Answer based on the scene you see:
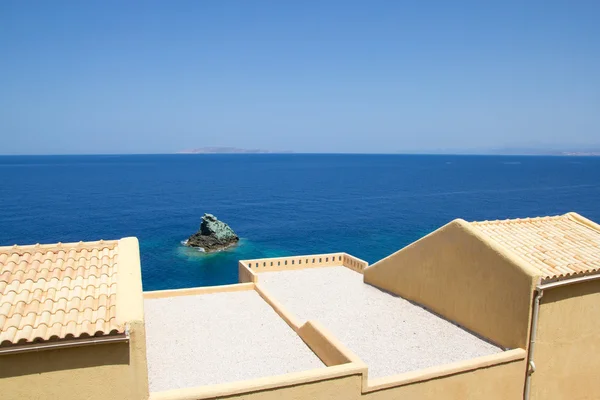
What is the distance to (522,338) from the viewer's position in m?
12.3

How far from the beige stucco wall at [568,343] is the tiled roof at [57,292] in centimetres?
1126

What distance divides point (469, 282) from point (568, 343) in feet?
10.4

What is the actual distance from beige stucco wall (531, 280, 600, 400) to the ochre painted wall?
748 mm

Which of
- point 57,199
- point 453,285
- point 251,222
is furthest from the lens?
point 57,199

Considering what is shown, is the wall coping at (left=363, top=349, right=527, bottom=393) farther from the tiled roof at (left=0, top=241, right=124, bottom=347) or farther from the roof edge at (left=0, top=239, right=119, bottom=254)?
the roof edge at (left=0, top=239, right=119, bottom=254)

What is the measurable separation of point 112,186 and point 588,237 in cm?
12099

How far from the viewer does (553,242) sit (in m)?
14.6

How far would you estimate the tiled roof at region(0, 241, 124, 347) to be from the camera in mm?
7988

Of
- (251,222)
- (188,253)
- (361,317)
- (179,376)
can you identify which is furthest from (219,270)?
(179,376)

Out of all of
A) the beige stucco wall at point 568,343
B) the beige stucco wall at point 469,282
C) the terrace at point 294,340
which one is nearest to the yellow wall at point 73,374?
the terrace at point 294,340

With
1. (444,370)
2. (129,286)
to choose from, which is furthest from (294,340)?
(129,286)

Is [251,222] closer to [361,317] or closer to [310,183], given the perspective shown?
[361,317]

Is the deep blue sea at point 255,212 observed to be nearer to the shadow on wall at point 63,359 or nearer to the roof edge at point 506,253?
the roof edge at point 506,253

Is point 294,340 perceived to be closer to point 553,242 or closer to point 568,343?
point 568,343
